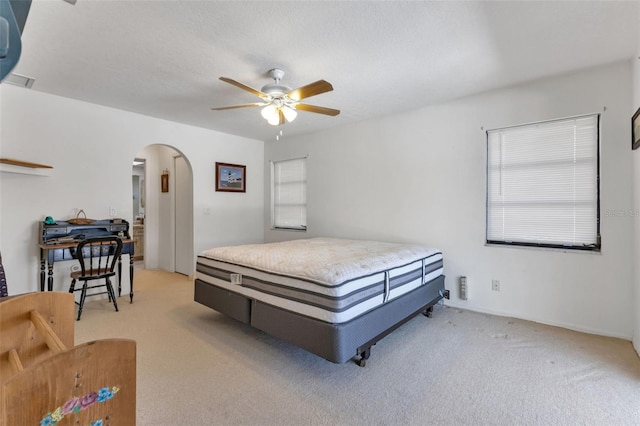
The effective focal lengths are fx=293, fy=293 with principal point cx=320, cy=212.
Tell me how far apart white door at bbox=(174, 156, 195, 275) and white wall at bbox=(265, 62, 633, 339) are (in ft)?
6.65

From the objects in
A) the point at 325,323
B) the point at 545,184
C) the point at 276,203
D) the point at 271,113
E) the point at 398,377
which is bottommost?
the point at 398,377

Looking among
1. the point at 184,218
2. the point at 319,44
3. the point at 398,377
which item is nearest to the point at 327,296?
the point at 398,377

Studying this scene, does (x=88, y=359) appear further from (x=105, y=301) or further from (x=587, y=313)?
(x=105, y=301)

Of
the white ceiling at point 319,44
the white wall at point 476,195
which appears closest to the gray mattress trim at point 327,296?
the white wall at point 476,195

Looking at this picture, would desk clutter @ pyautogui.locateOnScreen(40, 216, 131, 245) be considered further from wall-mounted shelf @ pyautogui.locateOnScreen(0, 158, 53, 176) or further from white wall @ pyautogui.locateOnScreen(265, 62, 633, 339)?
white wall @ pyautogui.locateOnScreen(265, 62, 633, 339)

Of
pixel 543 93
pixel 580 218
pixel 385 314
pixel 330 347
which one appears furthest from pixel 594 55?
pixel 330 347

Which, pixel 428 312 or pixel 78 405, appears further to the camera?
pixel 428 312

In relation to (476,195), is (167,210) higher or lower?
lower

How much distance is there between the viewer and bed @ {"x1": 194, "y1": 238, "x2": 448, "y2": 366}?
1998 millimetres

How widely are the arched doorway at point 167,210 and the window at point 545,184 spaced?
4.42 m

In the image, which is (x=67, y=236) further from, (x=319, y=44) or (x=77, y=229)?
(x=319, y=44)

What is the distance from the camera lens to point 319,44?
2.31m

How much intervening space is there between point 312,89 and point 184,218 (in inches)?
146

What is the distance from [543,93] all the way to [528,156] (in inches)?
24.5
